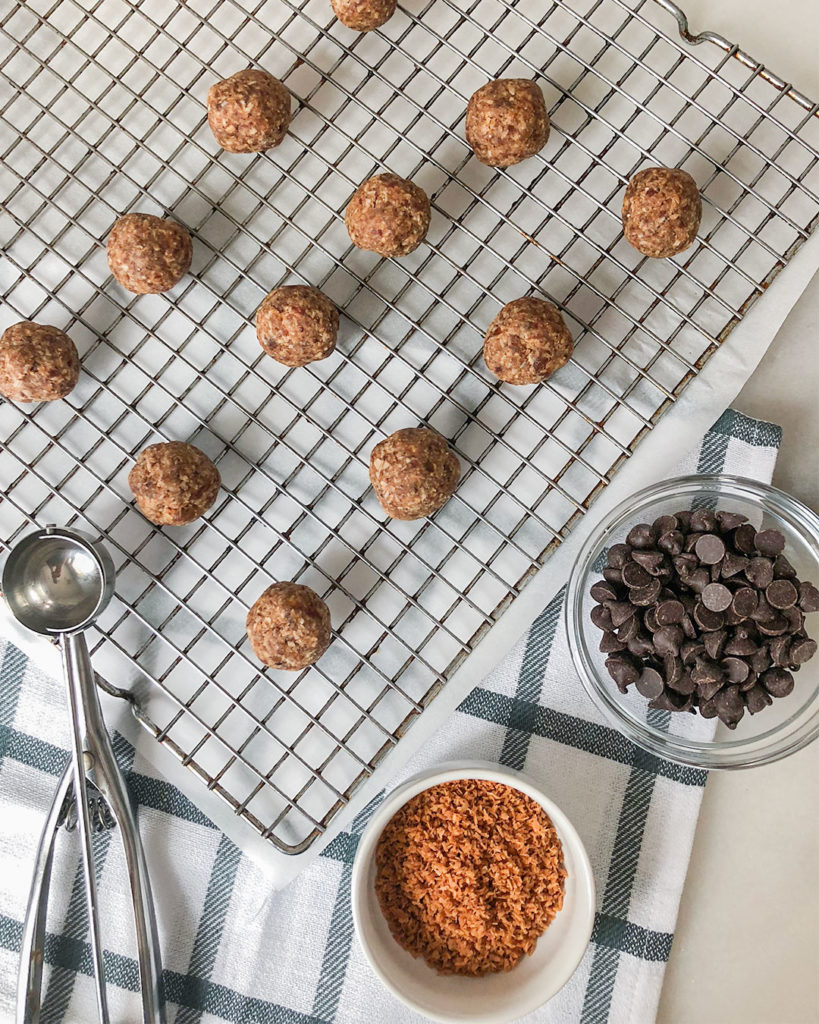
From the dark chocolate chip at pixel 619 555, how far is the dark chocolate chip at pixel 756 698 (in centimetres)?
29

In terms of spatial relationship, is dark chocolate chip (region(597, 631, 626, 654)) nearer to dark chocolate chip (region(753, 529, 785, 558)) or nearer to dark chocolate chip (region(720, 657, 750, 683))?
dark chocolate chip (region(720, 657, 750, 683))

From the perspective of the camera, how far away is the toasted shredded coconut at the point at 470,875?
1575 mm

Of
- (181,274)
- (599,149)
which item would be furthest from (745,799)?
(181,274)

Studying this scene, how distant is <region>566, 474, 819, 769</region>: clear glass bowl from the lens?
1532mm

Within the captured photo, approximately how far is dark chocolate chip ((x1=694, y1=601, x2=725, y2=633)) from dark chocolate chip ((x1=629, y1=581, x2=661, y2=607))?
0.07 m

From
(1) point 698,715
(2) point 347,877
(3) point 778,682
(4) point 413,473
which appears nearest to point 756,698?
(3) point 778,682

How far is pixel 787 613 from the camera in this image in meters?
1.48

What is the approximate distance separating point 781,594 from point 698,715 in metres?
0.29

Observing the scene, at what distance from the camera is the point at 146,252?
150cm

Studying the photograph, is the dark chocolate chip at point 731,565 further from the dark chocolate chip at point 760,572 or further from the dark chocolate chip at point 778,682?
the dark chocolate chip at point 778,682

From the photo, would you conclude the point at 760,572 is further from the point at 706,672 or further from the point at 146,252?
the point at 146,252

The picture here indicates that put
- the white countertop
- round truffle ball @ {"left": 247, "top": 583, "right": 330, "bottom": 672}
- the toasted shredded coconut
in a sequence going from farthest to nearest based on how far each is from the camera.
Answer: the white countertop, the toasted shredded coconut, round truffle ball @ {"left": 247, "top": 583, "right": 330, "bottom": 672}

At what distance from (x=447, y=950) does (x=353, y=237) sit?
4.02ft

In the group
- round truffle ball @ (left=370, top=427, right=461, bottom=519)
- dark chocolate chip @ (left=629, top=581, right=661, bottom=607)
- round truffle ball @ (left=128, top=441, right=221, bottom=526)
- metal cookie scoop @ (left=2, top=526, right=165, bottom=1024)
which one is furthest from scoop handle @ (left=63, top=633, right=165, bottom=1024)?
dark chocolate chip @ (left=629, top=581, right=661, bottom=607)
